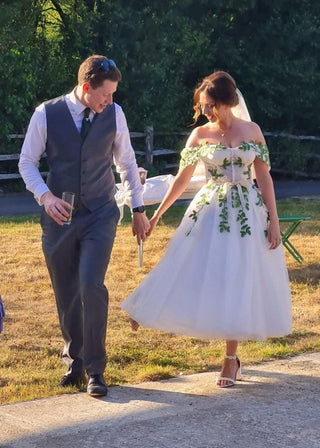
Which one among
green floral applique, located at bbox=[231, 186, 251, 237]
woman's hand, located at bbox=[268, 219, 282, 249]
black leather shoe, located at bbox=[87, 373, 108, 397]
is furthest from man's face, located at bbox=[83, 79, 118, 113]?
Result: black leather shoe, located at bbox=[87, 373, 108, 397]

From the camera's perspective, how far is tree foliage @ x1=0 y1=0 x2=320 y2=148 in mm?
19375

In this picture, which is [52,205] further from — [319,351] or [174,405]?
[319,351]

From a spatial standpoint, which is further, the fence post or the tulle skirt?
the fence post

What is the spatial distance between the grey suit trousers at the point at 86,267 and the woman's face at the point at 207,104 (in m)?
0.88

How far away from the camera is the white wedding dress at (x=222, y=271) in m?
6.36

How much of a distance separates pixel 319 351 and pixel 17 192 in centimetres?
1273

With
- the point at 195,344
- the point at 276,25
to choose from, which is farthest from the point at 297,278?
the point at 276,25

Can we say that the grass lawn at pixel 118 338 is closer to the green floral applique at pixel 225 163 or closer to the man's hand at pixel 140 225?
the man's hand at pixel 140 225

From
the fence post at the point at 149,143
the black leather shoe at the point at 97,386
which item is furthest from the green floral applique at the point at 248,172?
the fence post at the point at 149,143

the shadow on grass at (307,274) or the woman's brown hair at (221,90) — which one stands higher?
the woman's brown hair at (221,90)

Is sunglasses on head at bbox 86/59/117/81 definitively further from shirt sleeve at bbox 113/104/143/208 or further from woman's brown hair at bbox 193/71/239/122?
woman's brown hair at bbox 193/71/239/122

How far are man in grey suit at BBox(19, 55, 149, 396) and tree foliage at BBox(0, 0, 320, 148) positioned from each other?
1269cm

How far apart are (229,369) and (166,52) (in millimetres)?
14736

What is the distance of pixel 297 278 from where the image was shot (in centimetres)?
1093
